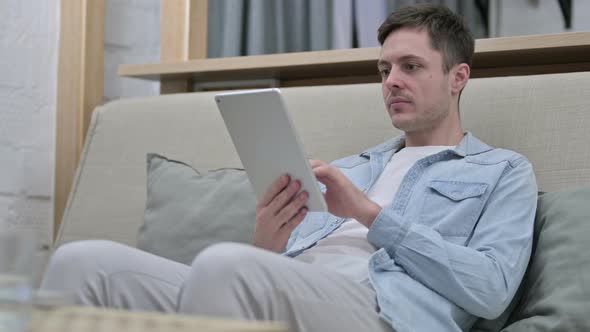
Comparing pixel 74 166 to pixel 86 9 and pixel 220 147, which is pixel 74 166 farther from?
pixel 220 147

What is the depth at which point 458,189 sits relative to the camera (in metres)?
1.62

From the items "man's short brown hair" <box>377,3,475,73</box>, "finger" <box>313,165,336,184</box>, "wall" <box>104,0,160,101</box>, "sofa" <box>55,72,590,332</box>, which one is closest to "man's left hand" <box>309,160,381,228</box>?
Result: "finger" <box>313,165,336,184</box>

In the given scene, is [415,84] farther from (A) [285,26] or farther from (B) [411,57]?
(A) [285,26]

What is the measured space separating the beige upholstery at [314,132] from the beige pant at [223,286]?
0.57 m

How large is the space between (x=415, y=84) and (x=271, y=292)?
0.68 m

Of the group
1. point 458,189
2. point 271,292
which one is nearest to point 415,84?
point 458,189

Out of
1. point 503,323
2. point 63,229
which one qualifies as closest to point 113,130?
point 63,229

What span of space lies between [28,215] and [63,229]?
0.30m

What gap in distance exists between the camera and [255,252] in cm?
122

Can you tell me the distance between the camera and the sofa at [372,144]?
4.90 ft

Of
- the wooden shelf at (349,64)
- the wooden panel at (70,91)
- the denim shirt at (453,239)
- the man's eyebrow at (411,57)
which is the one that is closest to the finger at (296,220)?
the denim shirt at (453,239)

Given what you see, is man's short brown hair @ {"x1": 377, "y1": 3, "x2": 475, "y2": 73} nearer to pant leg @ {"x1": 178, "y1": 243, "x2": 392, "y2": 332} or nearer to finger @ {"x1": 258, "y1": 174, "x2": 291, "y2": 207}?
finger @ {"x1": 258, "y1": 174, "x2": 291, "y2": 207}

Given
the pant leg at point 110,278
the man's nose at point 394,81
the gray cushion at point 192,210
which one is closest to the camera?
the pant leg at point 110,278

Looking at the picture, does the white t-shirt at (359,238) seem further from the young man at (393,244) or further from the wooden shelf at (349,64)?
the wooden shelf at (349,64)
